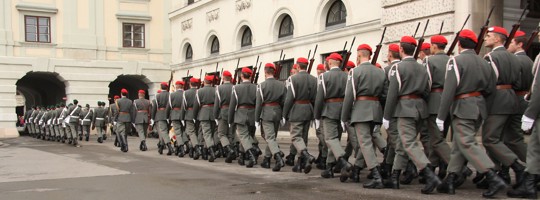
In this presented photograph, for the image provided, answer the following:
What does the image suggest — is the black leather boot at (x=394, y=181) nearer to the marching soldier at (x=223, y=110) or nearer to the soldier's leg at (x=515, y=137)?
the soldier's leg at (x=515, y=137)

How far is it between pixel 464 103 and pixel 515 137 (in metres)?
1.08

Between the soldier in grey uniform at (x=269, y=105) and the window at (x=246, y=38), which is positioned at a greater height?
the window at (x=246, y=38)

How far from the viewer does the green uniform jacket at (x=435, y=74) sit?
25.2 feet

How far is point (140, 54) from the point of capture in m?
30.5

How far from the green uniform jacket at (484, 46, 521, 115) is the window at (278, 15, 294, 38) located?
14.5 meters

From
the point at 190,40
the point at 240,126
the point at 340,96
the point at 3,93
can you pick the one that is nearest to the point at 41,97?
the point at 3,93

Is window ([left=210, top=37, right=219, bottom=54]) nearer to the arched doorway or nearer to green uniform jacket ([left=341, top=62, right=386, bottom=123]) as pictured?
the arched doorway

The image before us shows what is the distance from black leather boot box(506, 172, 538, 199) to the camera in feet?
21.3

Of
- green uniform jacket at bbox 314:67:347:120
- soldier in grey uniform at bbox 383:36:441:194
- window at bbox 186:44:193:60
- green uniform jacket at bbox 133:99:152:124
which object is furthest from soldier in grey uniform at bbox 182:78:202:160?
window at bbox 186:44:193:60

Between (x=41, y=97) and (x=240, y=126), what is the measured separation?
28.9 m

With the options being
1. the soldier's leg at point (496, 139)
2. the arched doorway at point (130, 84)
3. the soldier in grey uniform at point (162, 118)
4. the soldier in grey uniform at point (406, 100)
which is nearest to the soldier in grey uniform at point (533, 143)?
the soldier's leg at point (496, 139)

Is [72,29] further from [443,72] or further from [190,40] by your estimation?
[443,72]

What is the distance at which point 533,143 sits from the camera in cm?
A: 641

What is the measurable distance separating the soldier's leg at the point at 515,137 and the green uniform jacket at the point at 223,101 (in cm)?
619
